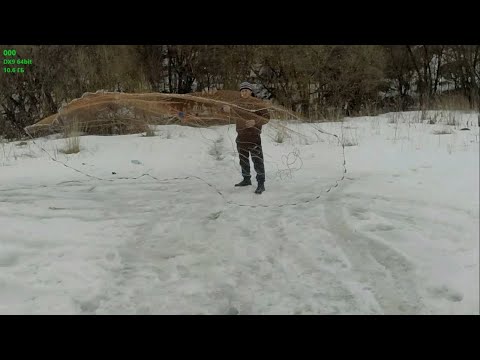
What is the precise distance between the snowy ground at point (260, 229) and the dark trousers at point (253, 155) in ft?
0.24

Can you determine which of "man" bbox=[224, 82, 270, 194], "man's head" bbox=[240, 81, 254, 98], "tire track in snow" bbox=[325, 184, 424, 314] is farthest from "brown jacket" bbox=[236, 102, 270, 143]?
"tire track in snow" bbox=[325, 184, 424, 314]

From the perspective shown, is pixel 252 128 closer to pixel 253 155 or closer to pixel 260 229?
pixel 253 155

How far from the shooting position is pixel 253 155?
11.0 ft

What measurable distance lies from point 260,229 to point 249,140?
73 centimetres

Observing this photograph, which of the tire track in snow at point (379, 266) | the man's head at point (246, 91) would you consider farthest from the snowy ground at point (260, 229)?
the man's head at point (246, 91)

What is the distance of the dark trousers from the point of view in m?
3.23

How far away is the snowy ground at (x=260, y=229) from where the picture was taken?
1646mm

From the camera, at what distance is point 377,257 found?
2.05 metres

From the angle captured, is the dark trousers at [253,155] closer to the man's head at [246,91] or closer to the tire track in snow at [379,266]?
the man's head at [246,91]

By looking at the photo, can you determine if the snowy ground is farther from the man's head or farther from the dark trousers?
the man's head

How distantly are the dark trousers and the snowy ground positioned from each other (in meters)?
0.07

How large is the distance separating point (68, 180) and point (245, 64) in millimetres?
2572

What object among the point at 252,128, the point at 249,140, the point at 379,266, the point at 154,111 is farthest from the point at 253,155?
the point at 379,266

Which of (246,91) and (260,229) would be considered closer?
(260,229)
